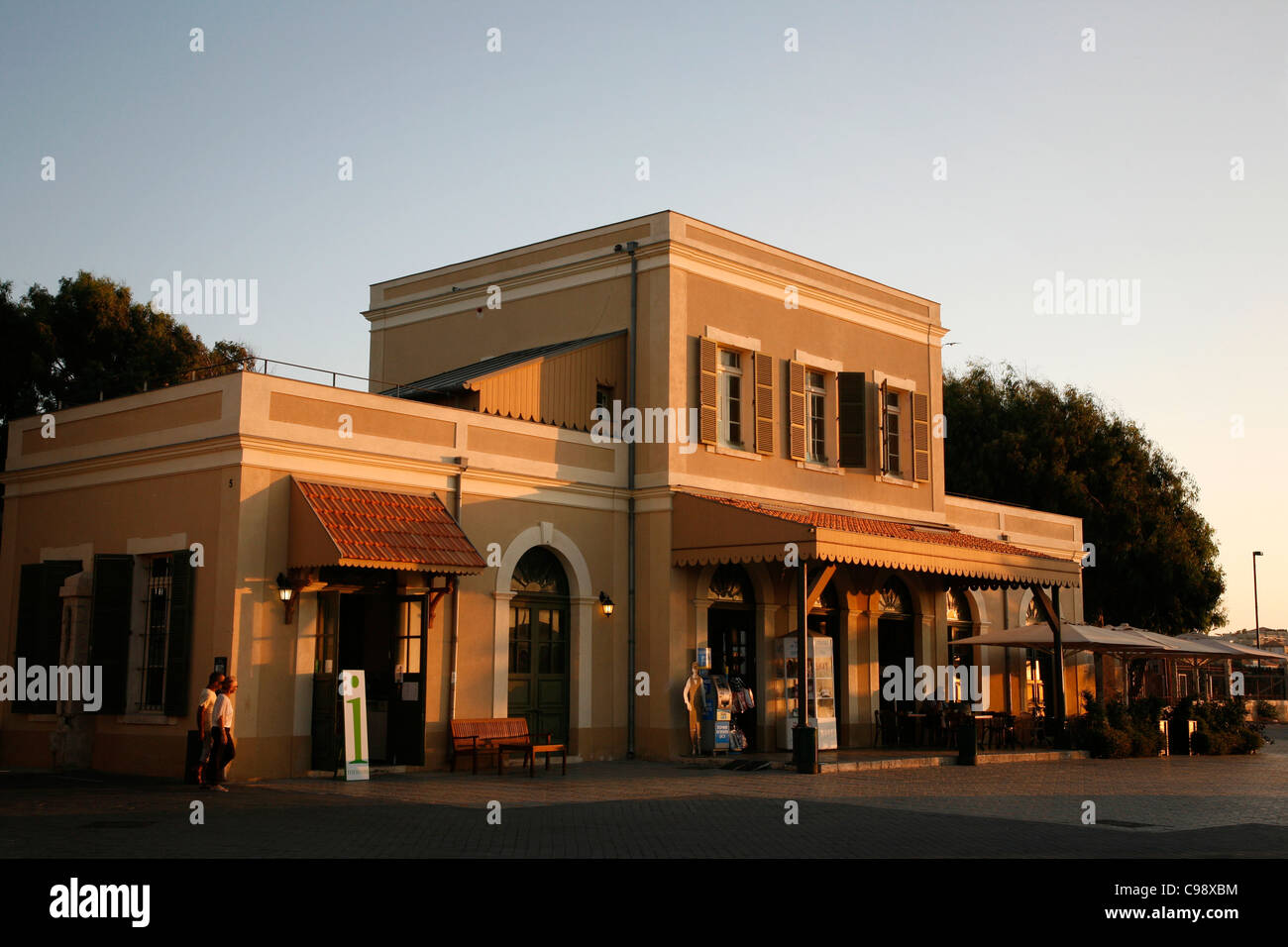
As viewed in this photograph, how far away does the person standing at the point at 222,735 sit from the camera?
14.0 meters

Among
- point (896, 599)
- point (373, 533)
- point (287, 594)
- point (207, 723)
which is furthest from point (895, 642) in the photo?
point (207, 723)

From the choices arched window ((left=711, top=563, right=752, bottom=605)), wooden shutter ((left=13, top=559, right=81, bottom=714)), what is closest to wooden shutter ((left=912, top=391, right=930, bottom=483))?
arched window ((left=711, top=563, right=752, bottom=605))

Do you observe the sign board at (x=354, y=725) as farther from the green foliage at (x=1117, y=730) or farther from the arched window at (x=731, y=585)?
the green foliage at (x=1117, y=730)

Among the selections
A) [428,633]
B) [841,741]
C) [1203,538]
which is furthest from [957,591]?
[1203,538]

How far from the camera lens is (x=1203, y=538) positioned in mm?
40812

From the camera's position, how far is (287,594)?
15539mm

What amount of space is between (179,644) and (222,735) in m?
2.03

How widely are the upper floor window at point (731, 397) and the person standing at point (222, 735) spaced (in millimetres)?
9516

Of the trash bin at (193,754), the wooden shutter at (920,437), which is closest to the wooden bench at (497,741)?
the trash bin at (193,754)

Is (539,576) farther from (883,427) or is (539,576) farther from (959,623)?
(959,623)

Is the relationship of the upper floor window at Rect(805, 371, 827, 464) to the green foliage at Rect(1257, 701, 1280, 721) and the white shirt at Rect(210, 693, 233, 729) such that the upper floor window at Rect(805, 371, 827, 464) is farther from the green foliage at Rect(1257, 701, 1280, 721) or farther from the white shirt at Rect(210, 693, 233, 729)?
the green foliage at Rect(1257, 701, 1280, 721)

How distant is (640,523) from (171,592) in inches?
284

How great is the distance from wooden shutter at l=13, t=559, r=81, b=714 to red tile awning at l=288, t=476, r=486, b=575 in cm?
399
